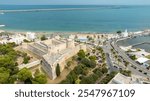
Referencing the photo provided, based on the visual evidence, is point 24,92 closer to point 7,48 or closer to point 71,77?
point 71,77

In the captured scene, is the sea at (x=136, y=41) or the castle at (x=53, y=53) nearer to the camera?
the castle at (x=53, y=53)

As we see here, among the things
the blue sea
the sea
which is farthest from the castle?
the blue sea

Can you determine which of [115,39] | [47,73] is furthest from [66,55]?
[115,39]

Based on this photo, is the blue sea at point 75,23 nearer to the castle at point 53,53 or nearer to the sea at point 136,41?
the sea at point 136,41

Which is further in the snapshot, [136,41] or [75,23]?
[75,23]

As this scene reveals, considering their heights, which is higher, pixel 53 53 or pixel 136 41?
pixel 53 53

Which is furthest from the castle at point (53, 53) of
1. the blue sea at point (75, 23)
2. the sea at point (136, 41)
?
the blue sea at point (75, 23)

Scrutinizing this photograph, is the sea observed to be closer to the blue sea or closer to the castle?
the blue sea

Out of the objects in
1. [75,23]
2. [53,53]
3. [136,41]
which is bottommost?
[136,41]

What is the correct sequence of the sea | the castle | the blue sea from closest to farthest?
1. the castle
2. the sea
3. the blue sea

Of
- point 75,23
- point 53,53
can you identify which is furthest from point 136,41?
point 75,23

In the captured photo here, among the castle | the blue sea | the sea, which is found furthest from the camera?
the blue sea

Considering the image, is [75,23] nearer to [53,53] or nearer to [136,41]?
[136,41]
